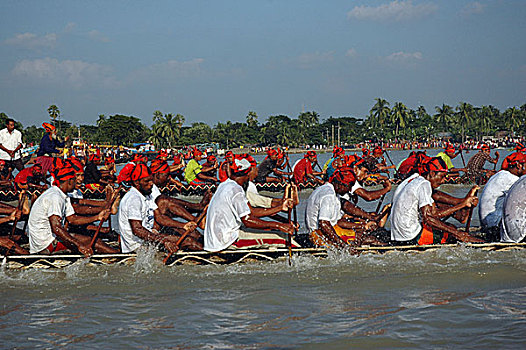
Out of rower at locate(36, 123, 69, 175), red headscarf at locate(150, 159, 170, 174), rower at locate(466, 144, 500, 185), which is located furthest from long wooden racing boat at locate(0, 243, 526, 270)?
rower at locate(466, 144, 500, 185)

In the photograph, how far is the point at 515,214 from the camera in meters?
9.59

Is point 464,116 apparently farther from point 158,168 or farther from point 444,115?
point 158,168

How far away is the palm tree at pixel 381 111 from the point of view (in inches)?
5005

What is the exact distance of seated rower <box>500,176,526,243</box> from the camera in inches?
374

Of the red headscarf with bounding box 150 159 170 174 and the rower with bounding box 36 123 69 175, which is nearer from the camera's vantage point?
the red headscarf with bounding box 150 159 170 174

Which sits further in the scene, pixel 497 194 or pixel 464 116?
pixel 464 116

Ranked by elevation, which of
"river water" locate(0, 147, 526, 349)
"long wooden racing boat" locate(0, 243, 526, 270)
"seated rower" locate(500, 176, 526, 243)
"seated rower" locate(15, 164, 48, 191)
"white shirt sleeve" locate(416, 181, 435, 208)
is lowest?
"river water" locate(0, 147, 526, 349)

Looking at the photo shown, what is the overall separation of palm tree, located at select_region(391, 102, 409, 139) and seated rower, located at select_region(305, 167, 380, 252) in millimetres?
116520

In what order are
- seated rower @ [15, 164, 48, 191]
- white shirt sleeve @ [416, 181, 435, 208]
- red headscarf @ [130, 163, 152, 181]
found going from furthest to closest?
seated rower @ [15, 164, 48, 191], white shirt sleeve @ [416, 181, 435, 208], red headscarf @ [130, 163, 152, 181]

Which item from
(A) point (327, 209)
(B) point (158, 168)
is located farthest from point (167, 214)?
(A) point (327, 209)

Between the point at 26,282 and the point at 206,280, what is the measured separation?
116 inches

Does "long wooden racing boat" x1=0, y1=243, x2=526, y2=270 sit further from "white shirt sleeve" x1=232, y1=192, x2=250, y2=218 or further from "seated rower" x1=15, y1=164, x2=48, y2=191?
"seated rower" x1=15, y1=164, x2=48, y2=191

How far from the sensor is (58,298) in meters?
8.80

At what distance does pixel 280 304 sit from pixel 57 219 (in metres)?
3.83
